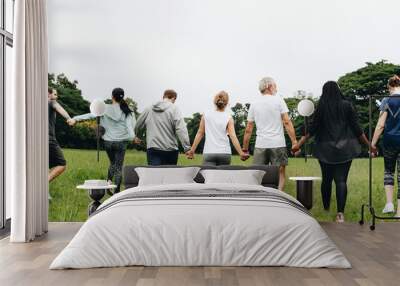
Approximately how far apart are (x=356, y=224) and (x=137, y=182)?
105 inches

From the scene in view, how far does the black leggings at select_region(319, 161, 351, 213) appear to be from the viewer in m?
7.27

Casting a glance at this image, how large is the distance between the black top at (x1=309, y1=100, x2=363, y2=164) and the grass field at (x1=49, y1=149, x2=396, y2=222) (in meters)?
0.26

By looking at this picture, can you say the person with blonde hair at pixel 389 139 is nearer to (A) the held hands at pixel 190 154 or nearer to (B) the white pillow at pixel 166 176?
(A) the held hands at pixel 190 154

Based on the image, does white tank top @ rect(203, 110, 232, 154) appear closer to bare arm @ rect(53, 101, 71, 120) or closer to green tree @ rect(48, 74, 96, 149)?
green tree @ rect(48, 74, 96, 149)

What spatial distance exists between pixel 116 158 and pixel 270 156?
1991 millimetres

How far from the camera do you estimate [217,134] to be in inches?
294

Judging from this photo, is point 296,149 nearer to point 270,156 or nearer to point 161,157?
point 270,156

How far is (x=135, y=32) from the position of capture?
7926mm

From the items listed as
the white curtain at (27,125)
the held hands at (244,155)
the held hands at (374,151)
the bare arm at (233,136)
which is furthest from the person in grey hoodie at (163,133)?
the held hands at (374,151)

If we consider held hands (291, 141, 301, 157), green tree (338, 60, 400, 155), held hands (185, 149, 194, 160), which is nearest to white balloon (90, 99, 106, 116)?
held hands (185, 149, 194, 160)

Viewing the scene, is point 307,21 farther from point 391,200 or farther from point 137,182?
point 137,182

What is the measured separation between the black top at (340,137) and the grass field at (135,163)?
0.26 meters

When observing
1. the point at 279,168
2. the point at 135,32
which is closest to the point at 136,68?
the point at 135,32

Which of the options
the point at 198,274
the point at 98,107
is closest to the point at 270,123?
the point at 98,107
